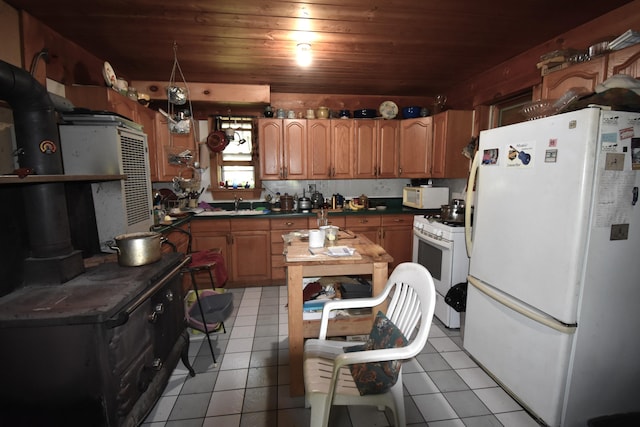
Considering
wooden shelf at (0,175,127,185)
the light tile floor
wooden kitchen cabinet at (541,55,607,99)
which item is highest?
wooden kitchen cabinet at (541,55,607,99)

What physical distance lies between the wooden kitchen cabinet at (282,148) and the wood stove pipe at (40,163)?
8.28ft

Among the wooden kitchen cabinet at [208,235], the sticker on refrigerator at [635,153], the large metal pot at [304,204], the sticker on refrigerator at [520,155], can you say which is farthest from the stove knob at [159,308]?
the large metal pot at [304,204]

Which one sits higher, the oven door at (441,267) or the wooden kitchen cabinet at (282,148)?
the wooden kitchen cabinet at (282,148)

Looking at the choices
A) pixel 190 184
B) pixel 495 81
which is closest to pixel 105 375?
pixel 190 184

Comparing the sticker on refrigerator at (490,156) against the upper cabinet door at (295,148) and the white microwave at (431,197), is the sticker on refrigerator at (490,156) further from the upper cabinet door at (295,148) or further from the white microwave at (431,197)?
the upper cabinet door at (295,148)

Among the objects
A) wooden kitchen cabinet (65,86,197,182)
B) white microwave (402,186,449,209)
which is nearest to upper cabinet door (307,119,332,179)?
white microwave (402,186,449,209)

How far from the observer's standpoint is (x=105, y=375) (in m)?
1.15

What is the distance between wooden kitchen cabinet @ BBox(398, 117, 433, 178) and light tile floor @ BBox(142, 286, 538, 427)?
2.23 metres

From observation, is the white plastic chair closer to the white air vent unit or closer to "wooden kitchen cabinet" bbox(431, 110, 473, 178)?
the white air vent unit

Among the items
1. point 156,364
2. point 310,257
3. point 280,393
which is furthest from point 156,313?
point 280,393

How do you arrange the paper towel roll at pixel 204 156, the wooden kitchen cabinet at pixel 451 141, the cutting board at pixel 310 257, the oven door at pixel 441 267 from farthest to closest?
the paper towel roll at pixel 204 156, the wooden kitchen cabinet at pixel 451 141, the oven door at pixel 441 267, the cutting board at pixel 310 257

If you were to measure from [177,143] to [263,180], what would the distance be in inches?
45.4

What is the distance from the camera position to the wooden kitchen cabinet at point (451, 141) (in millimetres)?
3629

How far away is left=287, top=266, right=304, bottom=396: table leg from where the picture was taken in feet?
5.76
